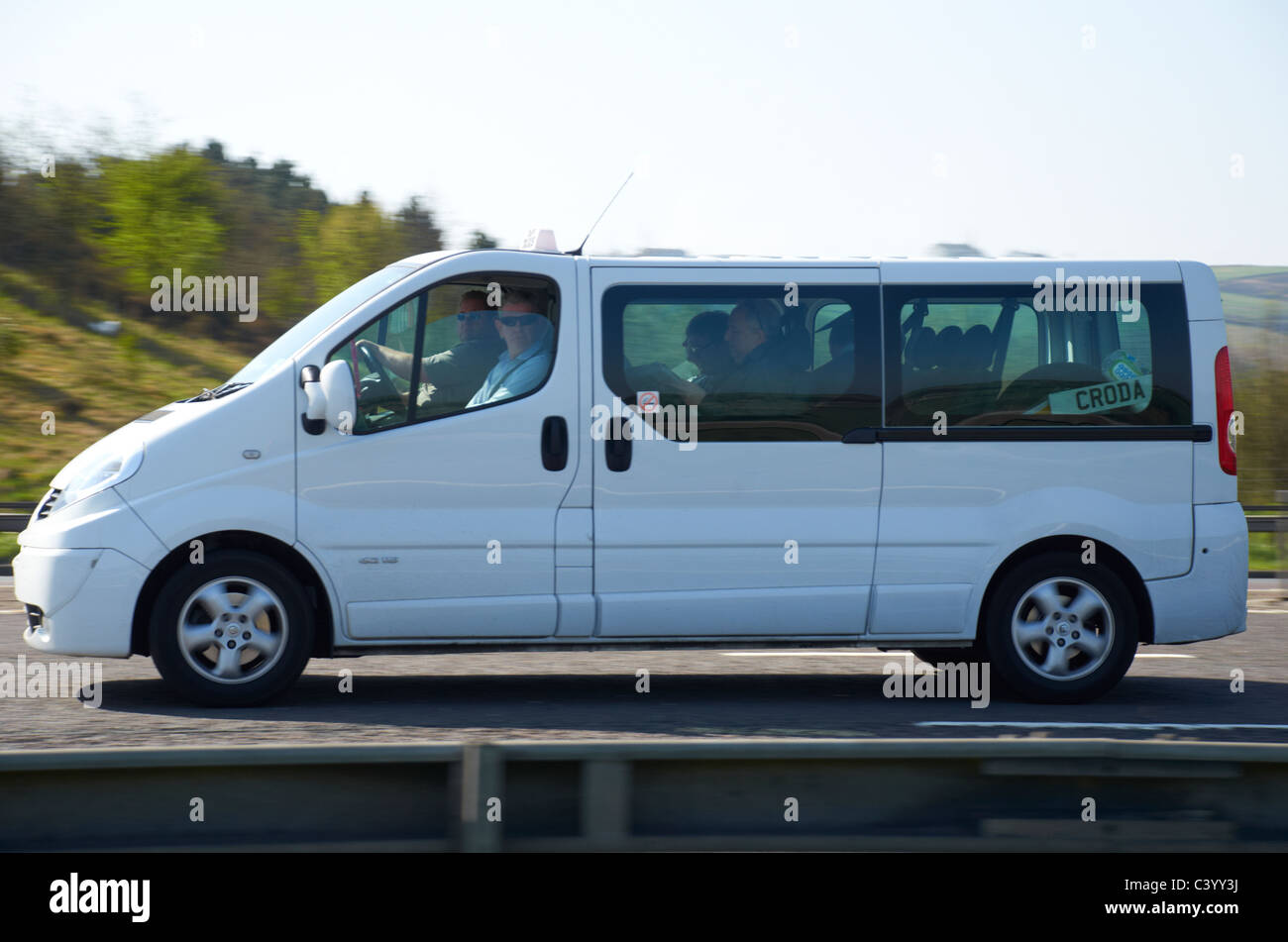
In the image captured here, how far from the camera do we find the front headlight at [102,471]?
6.68 metres

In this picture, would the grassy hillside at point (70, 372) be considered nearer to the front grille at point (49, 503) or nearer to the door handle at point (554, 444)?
the front grille at point (49, 503)

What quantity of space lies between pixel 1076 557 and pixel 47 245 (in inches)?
1179

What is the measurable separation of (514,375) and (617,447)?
1.99 ft

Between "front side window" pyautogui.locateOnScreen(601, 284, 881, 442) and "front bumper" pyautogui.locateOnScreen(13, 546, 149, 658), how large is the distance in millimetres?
2452

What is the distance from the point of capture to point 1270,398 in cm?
2625

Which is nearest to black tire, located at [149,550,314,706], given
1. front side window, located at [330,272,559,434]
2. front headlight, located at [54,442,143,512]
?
front headlight, located at [54,442,143,512]

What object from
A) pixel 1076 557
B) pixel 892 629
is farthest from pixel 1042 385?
pixel 892 629

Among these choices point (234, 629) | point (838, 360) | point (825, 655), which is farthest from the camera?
point (825, 655)

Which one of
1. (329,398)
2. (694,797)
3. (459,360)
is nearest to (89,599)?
(329,398)

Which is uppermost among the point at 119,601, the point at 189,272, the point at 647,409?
the point at 189,272

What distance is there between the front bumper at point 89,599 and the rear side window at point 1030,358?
374 cm

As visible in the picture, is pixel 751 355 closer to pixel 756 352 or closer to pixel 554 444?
pixel 756 352

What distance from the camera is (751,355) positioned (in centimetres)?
717
